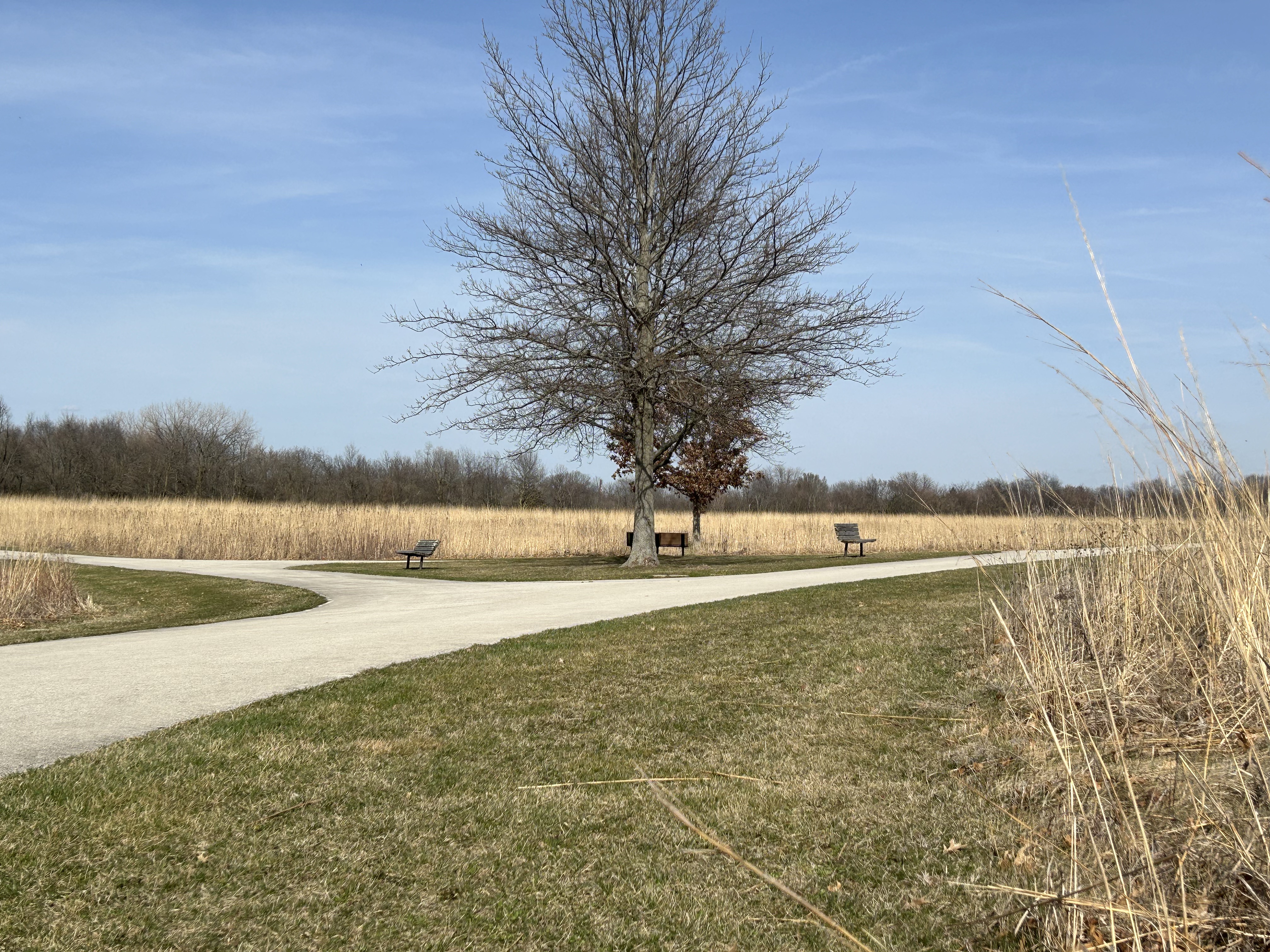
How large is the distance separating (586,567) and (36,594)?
10.8 metres

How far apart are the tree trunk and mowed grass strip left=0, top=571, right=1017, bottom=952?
1298 centimetres

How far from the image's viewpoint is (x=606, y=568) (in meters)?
19.4

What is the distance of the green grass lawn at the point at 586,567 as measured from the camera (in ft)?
57.7

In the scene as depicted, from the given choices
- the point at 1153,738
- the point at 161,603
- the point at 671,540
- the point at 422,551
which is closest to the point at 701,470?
the point at 671,540

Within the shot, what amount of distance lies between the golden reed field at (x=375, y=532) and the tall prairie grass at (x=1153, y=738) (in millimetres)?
19526

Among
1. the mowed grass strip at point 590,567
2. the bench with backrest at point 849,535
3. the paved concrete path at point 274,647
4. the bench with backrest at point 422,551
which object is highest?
the bench with backrest at point 849,535

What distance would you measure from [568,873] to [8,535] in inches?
1231

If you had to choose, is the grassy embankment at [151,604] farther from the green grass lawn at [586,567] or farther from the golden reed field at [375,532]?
the golden reed field at [375,532]

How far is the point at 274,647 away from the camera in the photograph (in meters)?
8.66

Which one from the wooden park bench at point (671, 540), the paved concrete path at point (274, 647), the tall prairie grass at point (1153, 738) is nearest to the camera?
the tall prairie grass at point (1153, 738)

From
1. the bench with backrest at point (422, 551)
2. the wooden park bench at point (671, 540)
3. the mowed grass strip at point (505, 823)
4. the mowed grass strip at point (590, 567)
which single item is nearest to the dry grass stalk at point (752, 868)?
the mowed grass strip at point (505, 823)

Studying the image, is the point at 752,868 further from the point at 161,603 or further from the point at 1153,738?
the point at 161,603

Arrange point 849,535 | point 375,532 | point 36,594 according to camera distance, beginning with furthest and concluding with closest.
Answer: point 375,532, point 849,535, point 36,594

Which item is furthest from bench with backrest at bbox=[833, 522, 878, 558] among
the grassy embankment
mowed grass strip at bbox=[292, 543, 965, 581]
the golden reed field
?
the grassy embankment
